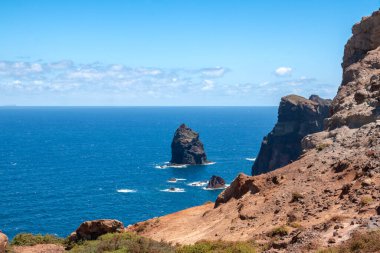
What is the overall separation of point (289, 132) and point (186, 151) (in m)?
36.8

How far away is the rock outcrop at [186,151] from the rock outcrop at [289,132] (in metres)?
27.1

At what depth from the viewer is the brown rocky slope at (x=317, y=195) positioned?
20.6m

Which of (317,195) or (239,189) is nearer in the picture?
(317,195)

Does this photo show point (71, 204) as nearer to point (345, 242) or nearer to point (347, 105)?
point (347, 105)

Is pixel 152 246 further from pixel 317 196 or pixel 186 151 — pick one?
pixel 186 151

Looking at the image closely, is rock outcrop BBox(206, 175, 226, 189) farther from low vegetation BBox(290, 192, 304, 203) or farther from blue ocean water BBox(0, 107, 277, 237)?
low vegetation BBox(290, 192, 304, 203)

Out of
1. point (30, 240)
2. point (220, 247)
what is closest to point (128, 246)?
point (220, 247)

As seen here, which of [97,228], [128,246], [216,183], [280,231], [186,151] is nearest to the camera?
[280,231]

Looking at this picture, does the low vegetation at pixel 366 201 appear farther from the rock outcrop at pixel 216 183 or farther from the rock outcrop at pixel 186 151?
the rock outcrop at pixel 186 151

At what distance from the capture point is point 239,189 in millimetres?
32406

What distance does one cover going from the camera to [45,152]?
178m

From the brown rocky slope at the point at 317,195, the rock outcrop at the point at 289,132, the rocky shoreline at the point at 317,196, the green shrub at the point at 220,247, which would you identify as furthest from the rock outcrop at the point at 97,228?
the rock outcrop at the point at 289,132

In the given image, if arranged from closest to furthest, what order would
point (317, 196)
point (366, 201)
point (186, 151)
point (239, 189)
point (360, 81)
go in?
point (366, 201), point (317, 196), point (239, 189), point (360, 81), point (186, 151)

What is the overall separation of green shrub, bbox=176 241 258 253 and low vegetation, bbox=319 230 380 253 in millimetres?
4093
